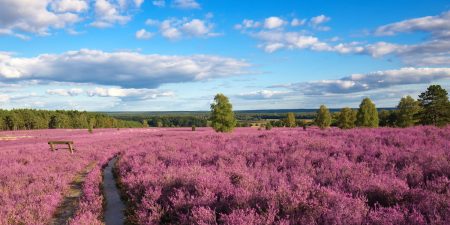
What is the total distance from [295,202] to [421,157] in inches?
179

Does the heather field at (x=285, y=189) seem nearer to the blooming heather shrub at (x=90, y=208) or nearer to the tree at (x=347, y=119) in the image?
the blooming heather shrub at (x=90, y=208)

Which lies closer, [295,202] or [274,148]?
[295,202]

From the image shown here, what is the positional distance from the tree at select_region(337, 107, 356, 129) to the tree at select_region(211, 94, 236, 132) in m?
29.1

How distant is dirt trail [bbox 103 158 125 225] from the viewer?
8.14 m

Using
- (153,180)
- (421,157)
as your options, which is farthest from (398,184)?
(153,180)

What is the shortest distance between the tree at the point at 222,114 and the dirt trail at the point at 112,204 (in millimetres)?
37166

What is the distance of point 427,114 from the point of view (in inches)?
1969

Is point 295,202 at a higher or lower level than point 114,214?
higher

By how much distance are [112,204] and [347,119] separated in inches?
2625

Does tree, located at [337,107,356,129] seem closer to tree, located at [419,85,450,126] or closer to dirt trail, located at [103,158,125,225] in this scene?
tree, located at [419,85,450,126]

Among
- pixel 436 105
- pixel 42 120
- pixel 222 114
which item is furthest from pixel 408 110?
pixel 42 120

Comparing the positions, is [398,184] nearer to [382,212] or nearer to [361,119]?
[382,212]

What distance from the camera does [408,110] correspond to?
195 feet

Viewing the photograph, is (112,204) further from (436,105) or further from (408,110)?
(408,110)
